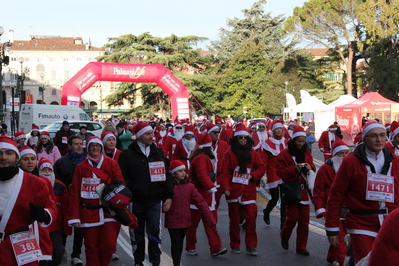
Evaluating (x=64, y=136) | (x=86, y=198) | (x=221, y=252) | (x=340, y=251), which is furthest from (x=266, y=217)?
(x=64, y=136)

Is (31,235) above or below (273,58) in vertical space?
below

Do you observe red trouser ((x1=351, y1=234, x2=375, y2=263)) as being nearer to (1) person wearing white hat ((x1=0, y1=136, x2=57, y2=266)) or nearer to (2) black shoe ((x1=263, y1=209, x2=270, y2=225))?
(1) person wearing white hat ((x1=0, y1=136, x2=57, y2=266))

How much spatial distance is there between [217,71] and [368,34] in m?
22.1

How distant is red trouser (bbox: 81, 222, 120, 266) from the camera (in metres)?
5.83

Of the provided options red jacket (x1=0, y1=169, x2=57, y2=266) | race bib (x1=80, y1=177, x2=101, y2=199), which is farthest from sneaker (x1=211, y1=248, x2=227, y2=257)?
red jacket (x1=0, y1=169, x2=57, y2=266)

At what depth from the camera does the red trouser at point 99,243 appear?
5828 mm

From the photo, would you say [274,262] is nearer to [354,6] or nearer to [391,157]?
[391,157]

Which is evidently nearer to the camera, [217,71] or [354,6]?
[354,6]

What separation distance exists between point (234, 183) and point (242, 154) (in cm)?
42

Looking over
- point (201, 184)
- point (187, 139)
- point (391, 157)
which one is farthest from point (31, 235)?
point (187, 139)

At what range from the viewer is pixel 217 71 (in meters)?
62.4

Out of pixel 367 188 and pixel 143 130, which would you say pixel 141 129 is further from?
pixel 367 188

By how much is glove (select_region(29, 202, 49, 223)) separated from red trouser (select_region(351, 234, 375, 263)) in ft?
8.16

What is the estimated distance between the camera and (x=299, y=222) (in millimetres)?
7656
